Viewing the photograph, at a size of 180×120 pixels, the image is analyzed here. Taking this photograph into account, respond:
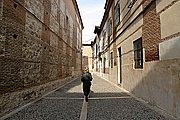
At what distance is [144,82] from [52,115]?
12.2ft

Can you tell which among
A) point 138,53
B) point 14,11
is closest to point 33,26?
point 14,11

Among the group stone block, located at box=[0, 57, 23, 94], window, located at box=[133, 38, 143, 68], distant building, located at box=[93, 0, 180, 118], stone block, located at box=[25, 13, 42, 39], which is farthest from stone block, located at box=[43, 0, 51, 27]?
window, located at box=[133, 38, 143, 68]

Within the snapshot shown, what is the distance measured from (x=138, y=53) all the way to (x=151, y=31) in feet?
6.01

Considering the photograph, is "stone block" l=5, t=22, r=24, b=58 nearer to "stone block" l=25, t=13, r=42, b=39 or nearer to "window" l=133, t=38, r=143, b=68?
"stone block" l=25, t=13, r=42, b=39

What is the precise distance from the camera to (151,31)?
5.81m

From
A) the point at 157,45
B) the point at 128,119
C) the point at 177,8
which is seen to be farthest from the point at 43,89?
the point at 177,8

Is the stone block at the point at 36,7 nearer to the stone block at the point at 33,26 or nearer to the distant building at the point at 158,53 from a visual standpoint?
the stone block at the point at 33,26

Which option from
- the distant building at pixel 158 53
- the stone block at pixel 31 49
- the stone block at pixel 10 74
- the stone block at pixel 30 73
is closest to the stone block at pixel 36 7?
the stone block at pixel 31 49

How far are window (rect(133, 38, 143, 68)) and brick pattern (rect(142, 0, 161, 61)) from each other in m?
0.75

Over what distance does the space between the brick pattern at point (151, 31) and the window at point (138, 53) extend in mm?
745

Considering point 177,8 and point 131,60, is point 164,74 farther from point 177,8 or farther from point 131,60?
point 131,60

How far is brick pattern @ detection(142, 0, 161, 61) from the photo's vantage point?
5409mm

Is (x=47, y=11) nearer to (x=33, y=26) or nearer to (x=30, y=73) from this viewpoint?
(x=33, y=26)

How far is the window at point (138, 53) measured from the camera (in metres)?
7.14
